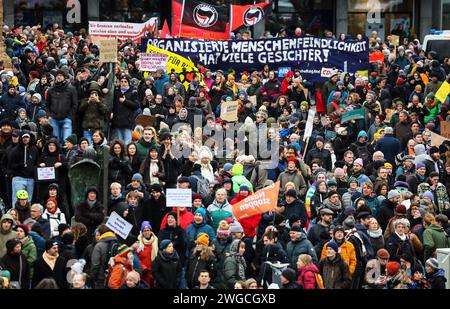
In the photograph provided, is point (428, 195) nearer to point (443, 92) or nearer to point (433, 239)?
point (433, 239)

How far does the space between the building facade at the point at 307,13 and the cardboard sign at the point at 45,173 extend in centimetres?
2411

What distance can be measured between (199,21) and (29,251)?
15427mm

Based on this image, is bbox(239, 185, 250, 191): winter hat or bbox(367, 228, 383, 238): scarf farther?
bbox(239, 185, 250, 191): winter hat

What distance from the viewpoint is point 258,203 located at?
17.7 metres

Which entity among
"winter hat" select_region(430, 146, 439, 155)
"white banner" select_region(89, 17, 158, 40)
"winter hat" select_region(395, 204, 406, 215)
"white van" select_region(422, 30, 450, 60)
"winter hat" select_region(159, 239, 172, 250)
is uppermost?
"white banner" select_region(89, 17, 158, 40)

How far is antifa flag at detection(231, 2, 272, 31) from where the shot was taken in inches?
1273

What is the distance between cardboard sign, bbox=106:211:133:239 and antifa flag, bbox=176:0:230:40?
46.6ft

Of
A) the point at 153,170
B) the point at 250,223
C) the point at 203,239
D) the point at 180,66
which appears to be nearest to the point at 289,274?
the point at 203,239

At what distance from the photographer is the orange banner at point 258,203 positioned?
1767 cm

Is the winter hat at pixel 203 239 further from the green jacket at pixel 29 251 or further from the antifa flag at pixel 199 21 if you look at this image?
the antifa flag at pixel 199 21

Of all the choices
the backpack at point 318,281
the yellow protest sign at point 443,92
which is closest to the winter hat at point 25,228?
the backpack at point 318,281

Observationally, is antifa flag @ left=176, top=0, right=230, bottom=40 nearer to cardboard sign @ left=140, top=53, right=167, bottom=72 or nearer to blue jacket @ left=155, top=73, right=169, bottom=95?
cardboard sign @ left=140, top=53, right=167, bottom=72

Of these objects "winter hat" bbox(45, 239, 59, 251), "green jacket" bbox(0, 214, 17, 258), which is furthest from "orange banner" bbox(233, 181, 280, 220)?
"green jacket" bbox(0, 214, 17, 258)
